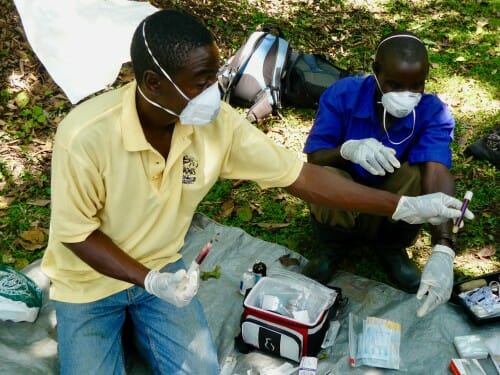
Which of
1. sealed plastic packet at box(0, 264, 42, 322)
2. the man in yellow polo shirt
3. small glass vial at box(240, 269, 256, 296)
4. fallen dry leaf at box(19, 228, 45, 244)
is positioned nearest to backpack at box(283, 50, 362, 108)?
small glass vial at box(240, 269, 256, 296)

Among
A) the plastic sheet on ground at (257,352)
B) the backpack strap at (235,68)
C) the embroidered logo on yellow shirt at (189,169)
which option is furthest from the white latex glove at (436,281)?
the backpack strap at (235,68)

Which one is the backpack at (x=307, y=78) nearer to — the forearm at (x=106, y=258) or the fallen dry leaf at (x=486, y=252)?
the fallen dry leaf at (x=486, y=252)

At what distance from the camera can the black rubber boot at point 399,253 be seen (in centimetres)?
294

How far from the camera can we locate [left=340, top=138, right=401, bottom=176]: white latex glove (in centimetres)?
255

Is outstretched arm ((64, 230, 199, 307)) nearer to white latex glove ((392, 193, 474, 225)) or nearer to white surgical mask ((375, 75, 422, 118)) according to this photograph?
white latex glove ((392, 193, 474, 225))

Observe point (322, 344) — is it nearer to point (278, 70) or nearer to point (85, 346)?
point (85, 346)

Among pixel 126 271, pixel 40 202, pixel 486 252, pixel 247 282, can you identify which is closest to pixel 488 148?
pixel 486 252

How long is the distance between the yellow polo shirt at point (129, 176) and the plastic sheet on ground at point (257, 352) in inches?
17.8

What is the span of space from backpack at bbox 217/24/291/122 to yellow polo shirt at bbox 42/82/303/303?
6.81 ft

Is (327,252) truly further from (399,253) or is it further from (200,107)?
(200,107)

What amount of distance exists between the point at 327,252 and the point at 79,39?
2732 millimetres

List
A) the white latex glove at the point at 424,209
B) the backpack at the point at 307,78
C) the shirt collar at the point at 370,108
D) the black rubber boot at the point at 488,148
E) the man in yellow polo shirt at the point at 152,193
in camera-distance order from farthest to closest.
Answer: the backpack at the point at 307,78
the black rubber boot at the point at 488,148
the shirt collar at the point at 370,108
the white latex glove at the point at 424,209
the man in yellow polo shirt at the point at 152,193

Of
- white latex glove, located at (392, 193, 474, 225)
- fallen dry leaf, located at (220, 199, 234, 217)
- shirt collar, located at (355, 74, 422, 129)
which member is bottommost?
fallen dry leaf, located at (220, 199, 234, 217)

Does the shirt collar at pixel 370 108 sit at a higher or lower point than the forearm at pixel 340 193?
higher
